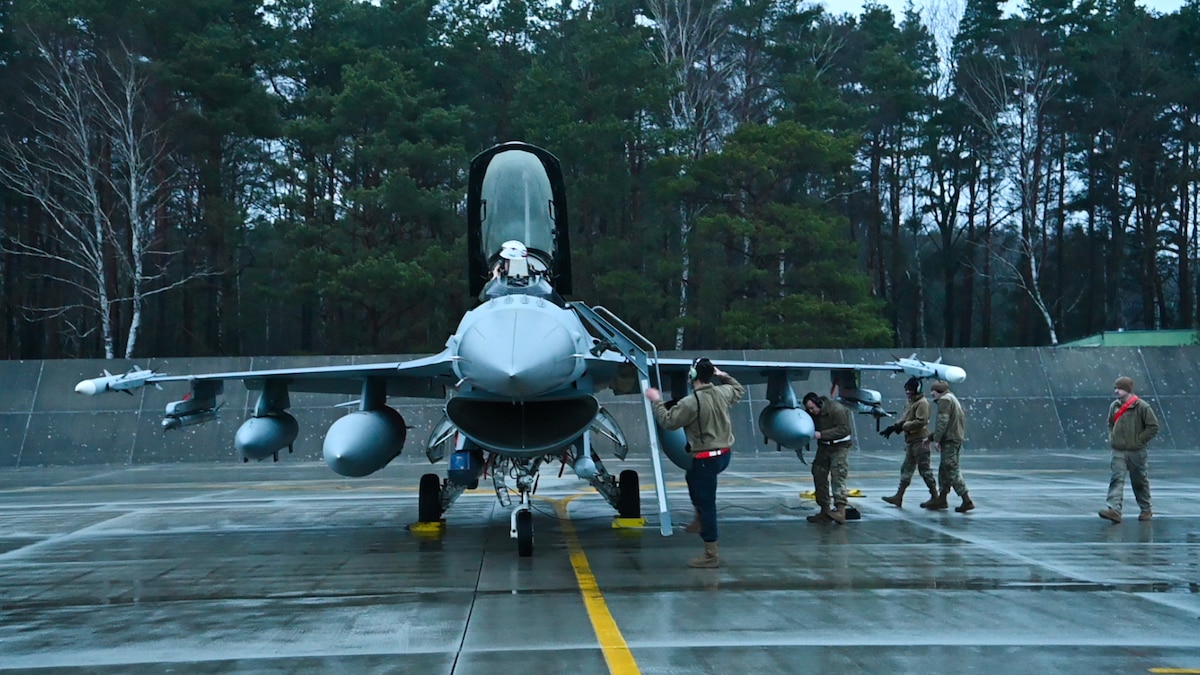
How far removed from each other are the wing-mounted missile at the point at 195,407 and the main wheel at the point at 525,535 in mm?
4993

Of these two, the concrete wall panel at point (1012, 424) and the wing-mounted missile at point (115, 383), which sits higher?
the wing-mounted missile at point (115, 383)

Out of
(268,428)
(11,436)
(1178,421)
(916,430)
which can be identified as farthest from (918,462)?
(11,436)

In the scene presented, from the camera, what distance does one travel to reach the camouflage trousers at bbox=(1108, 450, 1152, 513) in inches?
508

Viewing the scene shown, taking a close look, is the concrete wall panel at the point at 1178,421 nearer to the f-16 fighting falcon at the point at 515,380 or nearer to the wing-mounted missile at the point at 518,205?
the f-16 fighting falcon at the point at 515,380

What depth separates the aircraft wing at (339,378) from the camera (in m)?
12.3

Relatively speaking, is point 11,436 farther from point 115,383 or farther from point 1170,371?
point 1170,371

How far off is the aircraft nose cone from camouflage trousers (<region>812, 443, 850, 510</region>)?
174 inches

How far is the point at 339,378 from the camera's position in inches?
541

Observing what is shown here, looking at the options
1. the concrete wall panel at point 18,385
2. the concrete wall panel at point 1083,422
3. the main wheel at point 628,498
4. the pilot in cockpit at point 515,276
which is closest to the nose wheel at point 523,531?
the pilot in cockpit at point 515,276

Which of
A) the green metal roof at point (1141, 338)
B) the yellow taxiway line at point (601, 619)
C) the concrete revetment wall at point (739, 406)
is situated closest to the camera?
the yellow taxiway line at point (601, 619)

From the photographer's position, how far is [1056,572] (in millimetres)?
9617

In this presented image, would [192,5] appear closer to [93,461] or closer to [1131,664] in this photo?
[93,461]

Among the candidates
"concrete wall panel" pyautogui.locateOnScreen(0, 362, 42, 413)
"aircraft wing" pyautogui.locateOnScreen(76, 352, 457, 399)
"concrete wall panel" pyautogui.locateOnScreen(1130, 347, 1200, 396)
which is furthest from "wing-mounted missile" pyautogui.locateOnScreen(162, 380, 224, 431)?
"concrete wall panel" pyautogui.locateOnScreen(1130, 347, 1200, 396)

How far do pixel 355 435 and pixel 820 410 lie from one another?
5.51 meters
